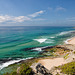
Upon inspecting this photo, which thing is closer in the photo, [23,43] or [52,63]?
[52,63]

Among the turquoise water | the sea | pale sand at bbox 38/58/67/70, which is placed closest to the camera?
pale sand at bbox 38/58/67/70

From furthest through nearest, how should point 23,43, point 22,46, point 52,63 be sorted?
point 23,43 < point 22,46 < point 52,63

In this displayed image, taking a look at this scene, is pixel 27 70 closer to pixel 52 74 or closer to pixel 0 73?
pixel 52 74

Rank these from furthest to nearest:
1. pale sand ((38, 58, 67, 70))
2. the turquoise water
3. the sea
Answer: the turquoise water
the sea
pale sand ((38, 58, 67, 70))

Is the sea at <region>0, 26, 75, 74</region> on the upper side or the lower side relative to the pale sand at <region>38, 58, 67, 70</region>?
upper

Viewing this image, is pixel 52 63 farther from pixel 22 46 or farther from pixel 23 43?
pixel 23 43

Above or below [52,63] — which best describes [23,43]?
above

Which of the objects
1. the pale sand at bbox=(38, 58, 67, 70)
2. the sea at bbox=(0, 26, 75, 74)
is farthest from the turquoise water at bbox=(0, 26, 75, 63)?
the pale sand at bbox=(38, 58, 67, 70)

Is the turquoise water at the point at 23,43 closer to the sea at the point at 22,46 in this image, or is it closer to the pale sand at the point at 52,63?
the sea at the point at 22,46

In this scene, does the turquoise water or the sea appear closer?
the sea

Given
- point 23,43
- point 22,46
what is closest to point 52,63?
point 22,46

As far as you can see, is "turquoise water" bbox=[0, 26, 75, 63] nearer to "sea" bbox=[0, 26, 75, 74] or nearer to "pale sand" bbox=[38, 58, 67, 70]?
"sea" bbox=[0, 26, 75, 74]

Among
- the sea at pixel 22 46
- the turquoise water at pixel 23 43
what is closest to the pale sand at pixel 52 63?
the sea at pixel 22 46

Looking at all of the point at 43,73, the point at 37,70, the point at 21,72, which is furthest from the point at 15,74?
the point at 43,73
